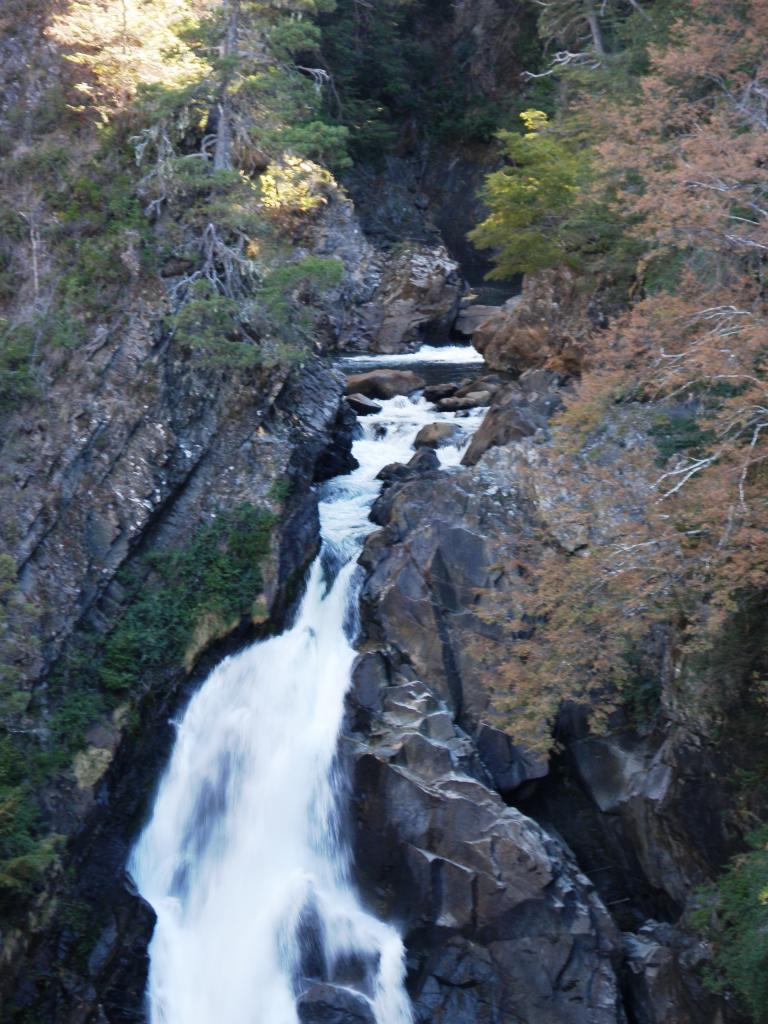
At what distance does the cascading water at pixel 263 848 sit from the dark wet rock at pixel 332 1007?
133mm

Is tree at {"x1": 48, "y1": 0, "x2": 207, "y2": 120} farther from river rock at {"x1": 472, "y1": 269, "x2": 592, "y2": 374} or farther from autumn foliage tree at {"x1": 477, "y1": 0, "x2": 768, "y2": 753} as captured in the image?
river rock at {"x1": 472, "y1": 269, "x2": 592, "y2": 374}

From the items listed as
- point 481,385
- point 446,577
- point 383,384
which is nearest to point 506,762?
point 446,577

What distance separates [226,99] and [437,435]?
6.69 m

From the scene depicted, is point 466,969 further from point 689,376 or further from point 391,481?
point 391,481

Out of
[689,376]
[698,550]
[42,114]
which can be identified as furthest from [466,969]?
[42,114]

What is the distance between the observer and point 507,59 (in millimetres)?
37938

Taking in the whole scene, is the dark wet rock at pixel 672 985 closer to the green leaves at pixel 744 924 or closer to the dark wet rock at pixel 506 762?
the green leaves at pixel 744 924

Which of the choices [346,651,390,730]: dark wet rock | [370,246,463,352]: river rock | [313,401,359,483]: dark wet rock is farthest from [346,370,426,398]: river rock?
[346,651,390,730]: dark wet rock

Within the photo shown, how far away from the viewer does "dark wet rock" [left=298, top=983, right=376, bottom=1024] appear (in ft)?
37.1

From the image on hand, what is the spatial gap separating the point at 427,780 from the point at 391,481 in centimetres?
667

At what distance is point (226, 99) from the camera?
16375mm

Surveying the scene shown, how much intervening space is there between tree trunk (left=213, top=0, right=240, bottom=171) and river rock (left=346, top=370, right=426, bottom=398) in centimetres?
702

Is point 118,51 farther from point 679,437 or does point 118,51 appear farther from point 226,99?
point 679,437

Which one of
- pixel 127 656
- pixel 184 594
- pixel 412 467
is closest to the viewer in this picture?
pixel 127 656
